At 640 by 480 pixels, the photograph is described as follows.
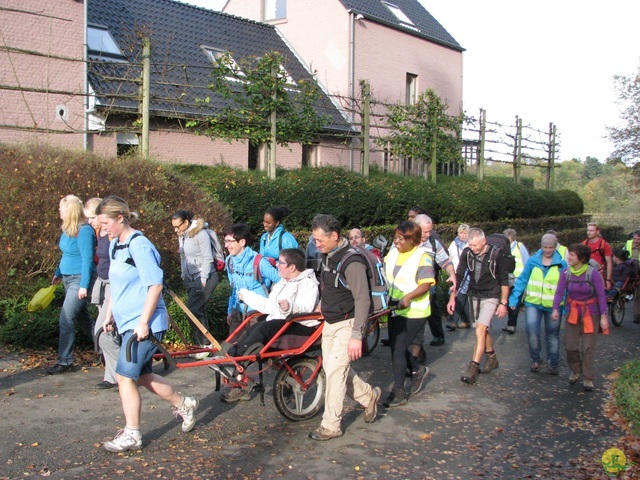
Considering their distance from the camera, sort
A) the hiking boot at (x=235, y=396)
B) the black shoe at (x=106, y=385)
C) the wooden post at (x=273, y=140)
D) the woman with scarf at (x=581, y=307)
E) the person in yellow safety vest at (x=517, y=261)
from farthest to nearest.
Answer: the wooden post at (x=273, y=140), the person in yellow safety vest at (x=517, y=261), the woman with scarf at (x=581, y=307), the black shoe at (x=106, y=385), the hiking boot at (x=235, y=396)

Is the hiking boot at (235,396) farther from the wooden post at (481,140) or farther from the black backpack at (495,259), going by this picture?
the wooden post at (481,140)

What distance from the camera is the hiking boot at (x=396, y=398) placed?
7.12 metres

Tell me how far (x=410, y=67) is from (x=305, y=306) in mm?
24112

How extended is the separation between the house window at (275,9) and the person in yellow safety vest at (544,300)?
21.4 m

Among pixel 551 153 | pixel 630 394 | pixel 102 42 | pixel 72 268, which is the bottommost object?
pixel 630 394

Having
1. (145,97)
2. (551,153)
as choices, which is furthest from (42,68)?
(551,153)

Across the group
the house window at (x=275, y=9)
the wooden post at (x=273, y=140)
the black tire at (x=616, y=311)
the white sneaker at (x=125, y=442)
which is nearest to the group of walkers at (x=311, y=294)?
the white sneaker at (x=125, y=442)

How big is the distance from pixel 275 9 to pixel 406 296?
23637 mm

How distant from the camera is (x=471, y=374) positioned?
812cm

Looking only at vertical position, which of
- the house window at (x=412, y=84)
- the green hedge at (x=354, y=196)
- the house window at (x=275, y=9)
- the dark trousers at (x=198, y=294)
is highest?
the house window at (x=275, y=9)

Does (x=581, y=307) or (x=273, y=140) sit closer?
(x=581, y=307)

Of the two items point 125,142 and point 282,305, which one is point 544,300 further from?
point 125,142

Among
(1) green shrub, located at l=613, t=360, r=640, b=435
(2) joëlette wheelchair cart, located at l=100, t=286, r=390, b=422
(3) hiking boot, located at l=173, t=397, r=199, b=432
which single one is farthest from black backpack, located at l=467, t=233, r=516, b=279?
(3) hiking boot, located at l=173, t=397, r=199, b=432

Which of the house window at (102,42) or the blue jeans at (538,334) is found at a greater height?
the house window at (102,42)
